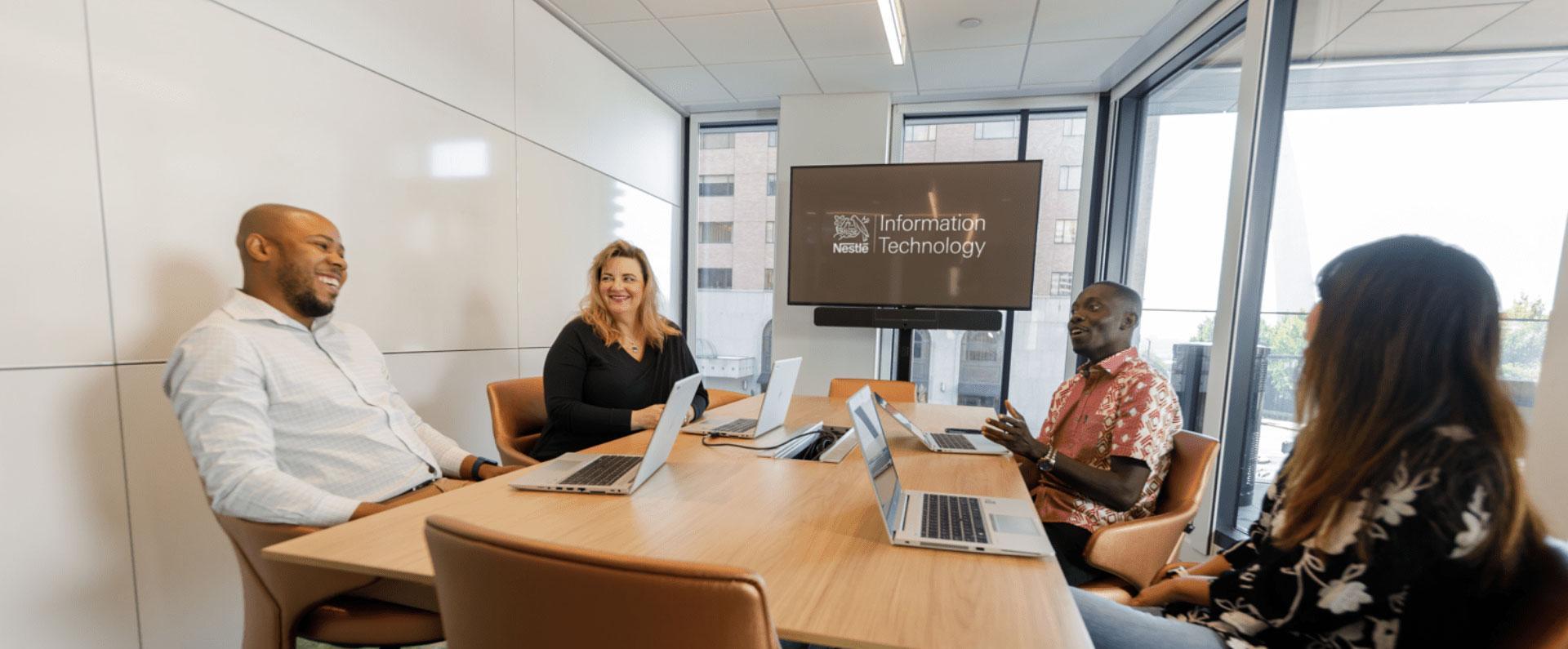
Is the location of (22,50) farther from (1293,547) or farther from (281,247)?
(1293,547)

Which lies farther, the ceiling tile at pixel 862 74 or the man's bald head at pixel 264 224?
the ceiling tile at pixel 862 74

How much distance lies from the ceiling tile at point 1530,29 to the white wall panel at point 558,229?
402 centimetres

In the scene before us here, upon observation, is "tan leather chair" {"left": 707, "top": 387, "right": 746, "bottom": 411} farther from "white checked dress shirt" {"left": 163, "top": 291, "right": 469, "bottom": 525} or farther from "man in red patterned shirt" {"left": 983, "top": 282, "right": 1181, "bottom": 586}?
"man in red patterned shirt" {"left": 983, "top": 282, "right": 1181, "bottom": 586}

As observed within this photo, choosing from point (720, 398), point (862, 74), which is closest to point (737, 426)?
point (720, 398)

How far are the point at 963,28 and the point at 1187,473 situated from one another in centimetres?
281

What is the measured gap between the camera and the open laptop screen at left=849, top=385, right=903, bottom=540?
45.9 inches

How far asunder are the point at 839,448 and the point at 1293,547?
1166 millimetres

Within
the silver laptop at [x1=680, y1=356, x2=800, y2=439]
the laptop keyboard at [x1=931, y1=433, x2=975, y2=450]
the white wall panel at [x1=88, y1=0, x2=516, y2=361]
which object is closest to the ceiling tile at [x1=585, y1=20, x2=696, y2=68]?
the white wall panel at [x1=88, y1=0, x2=516, y2=361]

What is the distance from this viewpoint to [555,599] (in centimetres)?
64

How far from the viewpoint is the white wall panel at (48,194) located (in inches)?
57.6

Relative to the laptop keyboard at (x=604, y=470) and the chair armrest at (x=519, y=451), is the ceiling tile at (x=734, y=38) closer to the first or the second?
the chair armrest at (x=519, y=451)

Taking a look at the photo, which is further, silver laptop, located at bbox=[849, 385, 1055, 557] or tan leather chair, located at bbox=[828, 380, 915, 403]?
tan leather chair, located at bbox=[828, 380, 915, 403]

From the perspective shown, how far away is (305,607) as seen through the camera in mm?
1332

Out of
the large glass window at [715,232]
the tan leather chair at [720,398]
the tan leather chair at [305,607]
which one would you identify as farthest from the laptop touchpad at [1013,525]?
the large glass window at [715,232]
